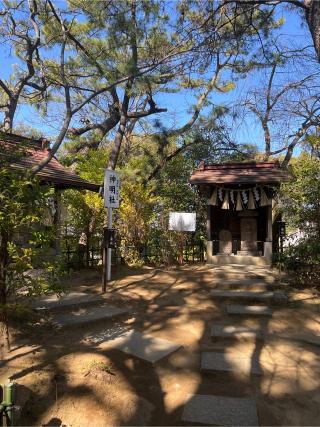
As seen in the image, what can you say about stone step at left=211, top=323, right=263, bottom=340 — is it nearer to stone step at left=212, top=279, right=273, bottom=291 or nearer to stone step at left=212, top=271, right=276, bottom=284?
stone step at left=212, top=279, right=273, bottom=291

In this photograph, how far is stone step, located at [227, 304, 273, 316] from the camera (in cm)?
650

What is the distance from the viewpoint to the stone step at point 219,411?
3.33 m

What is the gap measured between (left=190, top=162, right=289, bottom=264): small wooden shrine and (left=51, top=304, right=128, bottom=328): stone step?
5932 millimetres

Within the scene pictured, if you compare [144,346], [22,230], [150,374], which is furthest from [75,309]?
[150,374]

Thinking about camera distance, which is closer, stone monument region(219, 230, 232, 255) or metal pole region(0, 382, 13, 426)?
metal pole region(0, 382, 13, 426)

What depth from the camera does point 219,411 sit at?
3.49m

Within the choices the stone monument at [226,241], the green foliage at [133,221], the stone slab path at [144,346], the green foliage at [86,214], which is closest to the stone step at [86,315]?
the stone slab path at [144,346]

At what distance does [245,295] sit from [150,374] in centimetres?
376

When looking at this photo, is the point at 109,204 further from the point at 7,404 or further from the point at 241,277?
the point at 7,404

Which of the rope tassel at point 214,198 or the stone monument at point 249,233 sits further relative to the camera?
the stone monument at point 249,233

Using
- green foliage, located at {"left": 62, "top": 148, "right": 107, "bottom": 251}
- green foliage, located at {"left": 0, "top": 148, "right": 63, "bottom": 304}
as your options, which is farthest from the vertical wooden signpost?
green foliage, located at {"left": 0, "top": 148, "right": 63, "bottom": 304}

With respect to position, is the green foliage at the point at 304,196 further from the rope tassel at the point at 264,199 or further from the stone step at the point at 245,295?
the rope tassel at the point at 264,199

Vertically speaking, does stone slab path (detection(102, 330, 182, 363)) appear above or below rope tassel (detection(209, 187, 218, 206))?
below

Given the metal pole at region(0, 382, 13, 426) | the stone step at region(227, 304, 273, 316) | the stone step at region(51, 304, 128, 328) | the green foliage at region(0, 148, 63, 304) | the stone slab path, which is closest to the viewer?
the metal pole at region(0, 382, 13, 426)
